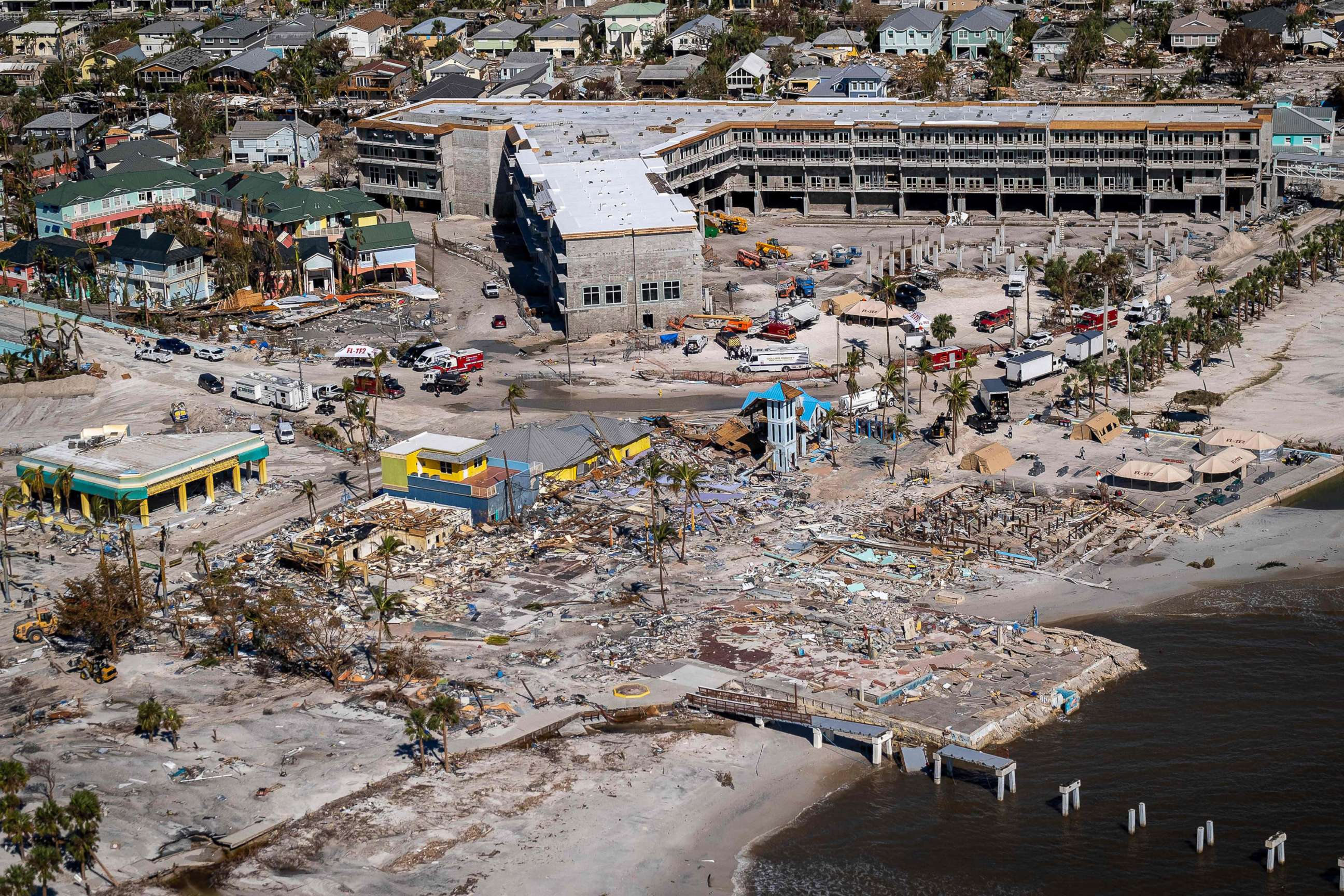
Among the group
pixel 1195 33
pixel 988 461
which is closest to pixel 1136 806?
pixel 988 461

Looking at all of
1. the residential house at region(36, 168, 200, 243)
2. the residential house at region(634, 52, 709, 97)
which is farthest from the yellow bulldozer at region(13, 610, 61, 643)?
the residential house at region(634, 52, 709, 97)

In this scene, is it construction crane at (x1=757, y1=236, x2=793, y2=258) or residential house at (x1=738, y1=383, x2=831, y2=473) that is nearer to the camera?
residential house at (x1=738, y1=383, x2=831, y2=473)

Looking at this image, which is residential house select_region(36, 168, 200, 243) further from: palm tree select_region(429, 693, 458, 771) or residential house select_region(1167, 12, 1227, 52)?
residential house select_region(1167, 12, 1227, 52)

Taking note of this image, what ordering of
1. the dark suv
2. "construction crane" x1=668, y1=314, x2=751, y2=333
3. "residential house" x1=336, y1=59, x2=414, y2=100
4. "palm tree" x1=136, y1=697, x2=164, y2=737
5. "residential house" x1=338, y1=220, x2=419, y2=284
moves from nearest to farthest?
"palm tree" x1=136, y1=697, x2=164, y2=737, the dark suv, "construction crane" x1=668, y1=314, x2=751, y2=333, "residential house" x1=338, y1=220, x2=419, y2=284, "residential house" x1=336, y1=59, x2=414, y2=100

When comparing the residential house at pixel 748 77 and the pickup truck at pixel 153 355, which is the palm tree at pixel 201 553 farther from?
the residential house at pixel 748 77

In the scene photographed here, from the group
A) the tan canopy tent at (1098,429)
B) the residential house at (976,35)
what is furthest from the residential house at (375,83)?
the tan canopy tent at (1098,429)

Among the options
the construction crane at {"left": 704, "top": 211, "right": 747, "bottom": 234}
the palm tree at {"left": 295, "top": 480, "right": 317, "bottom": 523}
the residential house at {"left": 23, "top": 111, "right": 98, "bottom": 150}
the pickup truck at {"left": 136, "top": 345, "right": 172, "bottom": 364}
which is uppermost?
the residential house at {"left": 23, "top": 111, "right": 98, "bottom": 150}

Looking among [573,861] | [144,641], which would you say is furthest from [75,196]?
[573,861]
